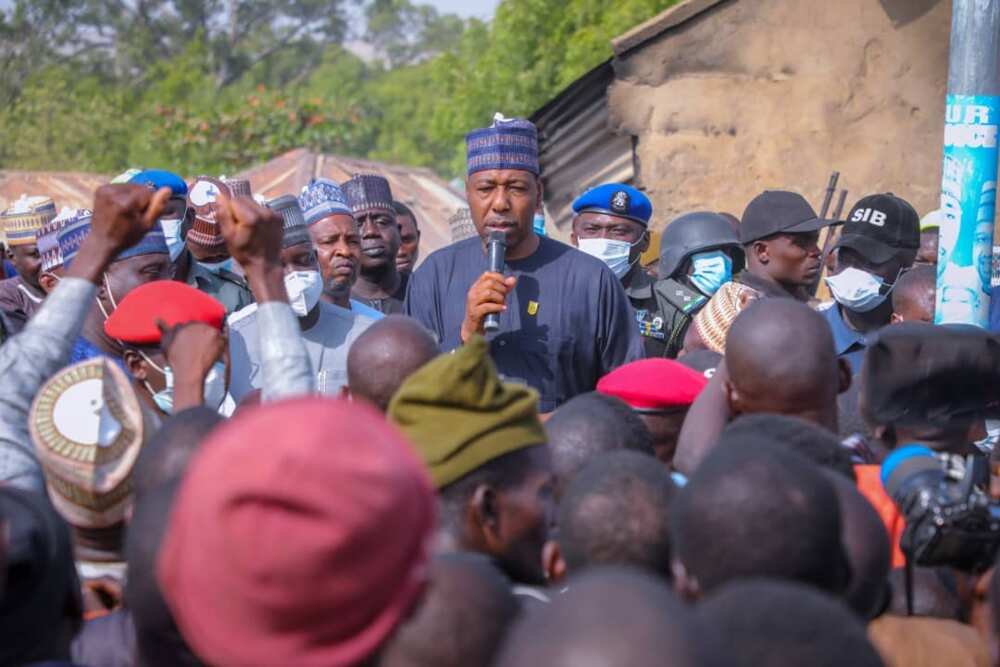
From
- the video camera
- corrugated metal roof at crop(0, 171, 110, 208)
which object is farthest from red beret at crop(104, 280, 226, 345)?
corrugated metal roof at crop(0, 171, 110, 208)

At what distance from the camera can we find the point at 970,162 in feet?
15.9

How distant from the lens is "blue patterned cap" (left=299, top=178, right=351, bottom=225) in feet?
23.8

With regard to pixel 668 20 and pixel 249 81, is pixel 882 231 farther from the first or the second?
pixel 249 81

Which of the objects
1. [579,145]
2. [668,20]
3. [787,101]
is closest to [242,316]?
[668,20]

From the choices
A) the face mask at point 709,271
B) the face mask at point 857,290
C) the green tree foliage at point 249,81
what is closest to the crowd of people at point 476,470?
the face mask at point 857,290

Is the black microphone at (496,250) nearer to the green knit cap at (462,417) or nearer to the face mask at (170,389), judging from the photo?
the face mask at (170,389)

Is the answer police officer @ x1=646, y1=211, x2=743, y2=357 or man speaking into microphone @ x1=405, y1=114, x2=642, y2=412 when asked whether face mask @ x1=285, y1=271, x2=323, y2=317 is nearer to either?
man speaking into microphone @ x1=405, y1=114, x2=642, y2=412

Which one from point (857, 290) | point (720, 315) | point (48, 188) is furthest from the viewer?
point (48, 188)

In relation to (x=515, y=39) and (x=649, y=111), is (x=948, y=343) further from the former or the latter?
(x=515, y=39)

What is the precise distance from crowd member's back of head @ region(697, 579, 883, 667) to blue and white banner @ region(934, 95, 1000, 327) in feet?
9.78

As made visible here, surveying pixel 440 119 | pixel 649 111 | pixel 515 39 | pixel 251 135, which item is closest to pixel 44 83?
pixel 251 135

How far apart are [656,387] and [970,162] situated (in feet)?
5.30

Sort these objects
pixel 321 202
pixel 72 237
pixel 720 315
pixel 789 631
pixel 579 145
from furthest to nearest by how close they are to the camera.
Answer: pixel 579 145
pixel 321 202
pixel 72 237
pixel 720 315
pixel 789 631

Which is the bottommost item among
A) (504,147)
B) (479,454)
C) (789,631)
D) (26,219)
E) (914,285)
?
(789,631)
